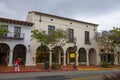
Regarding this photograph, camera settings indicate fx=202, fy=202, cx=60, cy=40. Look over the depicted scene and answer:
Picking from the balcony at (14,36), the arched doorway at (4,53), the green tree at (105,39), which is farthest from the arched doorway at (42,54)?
the green tree at (105,39)

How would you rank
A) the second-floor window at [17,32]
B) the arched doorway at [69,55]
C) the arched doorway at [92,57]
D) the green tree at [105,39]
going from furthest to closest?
1. the arched doorway at [92,57]
2. the arched doorway at [69,55]
3. the green tree at [105,39]
4. the second-floor window at [17,32]

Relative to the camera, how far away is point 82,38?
1529 inches

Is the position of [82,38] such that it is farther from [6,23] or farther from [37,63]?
[6,23]

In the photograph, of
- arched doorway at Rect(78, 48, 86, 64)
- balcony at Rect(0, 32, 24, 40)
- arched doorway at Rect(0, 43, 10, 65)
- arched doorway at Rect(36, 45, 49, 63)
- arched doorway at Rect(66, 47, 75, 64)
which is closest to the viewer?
balcony at Rect(0, 32, 24, 40)

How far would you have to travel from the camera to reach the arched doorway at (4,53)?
31234 mm

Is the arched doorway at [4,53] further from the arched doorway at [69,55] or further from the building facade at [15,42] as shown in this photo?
the arched doorway at [69,55]

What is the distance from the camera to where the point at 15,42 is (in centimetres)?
3084

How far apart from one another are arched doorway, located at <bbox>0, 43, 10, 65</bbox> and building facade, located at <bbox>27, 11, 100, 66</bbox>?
3.90 m

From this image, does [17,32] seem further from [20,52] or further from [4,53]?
[4,53]

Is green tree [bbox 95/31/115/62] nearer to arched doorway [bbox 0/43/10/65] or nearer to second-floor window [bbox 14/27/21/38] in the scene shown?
second-floor window [bbox 14/27/21/38]

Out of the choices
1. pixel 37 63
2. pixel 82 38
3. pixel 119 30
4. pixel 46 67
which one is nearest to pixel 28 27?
pixel 37 63

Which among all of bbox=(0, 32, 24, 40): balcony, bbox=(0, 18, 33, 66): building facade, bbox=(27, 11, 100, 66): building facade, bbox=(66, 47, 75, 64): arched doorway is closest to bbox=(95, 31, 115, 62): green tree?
bbox=(27, 11, 100, 66): building facade

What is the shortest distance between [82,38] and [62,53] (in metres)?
5.12

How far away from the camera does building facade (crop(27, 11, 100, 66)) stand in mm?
33344
